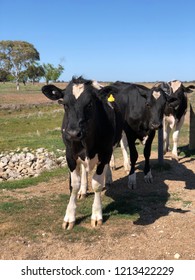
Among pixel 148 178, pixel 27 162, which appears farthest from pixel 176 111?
pixel 27 162

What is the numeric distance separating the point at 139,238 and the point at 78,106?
218 cm

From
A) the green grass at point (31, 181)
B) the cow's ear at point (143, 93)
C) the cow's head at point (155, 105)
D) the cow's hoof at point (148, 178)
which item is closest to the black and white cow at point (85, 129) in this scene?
the cow's head at point (155, 105)

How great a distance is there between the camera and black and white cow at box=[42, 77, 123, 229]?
16.7 feet

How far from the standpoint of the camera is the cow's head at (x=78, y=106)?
16.1 ft

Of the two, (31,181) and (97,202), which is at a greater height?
(97,202)

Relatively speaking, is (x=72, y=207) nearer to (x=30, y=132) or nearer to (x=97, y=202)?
(x=97, y=202)

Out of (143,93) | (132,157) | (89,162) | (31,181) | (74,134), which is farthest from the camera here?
(31,181)

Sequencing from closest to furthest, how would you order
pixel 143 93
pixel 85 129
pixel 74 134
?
pixel 74 134, pixel 85 129, pixel 143 93

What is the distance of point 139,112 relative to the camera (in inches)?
338

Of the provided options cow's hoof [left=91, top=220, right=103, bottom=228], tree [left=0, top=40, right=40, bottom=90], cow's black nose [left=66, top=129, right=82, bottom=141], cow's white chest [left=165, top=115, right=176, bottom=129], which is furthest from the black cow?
tree [left=0, top=40, right=40, bottom=90]

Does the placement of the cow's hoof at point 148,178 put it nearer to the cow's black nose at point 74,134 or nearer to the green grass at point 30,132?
the cow's black nose at point 74,134

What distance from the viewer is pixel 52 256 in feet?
16.4
